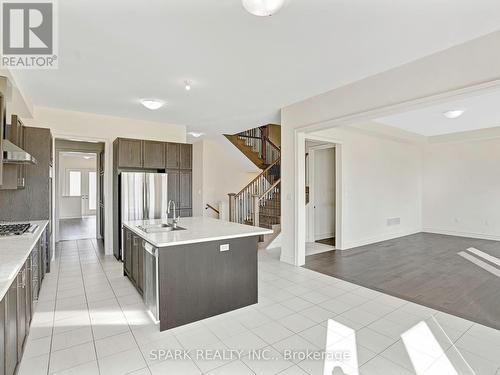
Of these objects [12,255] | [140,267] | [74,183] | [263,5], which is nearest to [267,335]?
[140,267]

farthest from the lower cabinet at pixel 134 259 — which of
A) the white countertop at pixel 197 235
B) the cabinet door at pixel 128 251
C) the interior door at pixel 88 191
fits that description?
the interior door at pixel 88 191

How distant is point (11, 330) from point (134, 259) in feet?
5.88

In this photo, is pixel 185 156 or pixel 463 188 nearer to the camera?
pixel 185 156

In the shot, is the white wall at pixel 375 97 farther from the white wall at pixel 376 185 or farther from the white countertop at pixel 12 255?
the white countertop at pixel 12 255

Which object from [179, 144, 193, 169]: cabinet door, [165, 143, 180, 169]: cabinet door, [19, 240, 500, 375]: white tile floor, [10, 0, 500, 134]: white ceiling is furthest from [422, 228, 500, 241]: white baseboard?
[165, 143, 180, 169]: cabinet door

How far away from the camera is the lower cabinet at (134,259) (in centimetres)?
327

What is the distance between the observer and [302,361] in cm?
214

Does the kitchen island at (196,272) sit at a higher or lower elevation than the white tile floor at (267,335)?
higher

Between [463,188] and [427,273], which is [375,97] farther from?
[463,188]

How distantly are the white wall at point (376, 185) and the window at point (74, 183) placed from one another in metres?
11.6

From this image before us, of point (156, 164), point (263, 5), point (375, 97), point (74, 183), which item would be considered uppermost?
point (263, 5)

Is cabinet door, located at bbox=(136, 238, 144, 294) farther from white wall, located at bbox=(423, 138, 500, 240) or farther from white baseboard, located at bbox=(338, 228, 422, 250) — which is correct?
white wall, located at bbox=(423, 138, 500, 240)

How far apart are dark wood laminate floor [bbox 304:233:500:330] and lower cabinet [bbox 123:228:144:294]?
2740 millimetres

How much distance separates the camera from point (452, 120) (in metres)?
5.92
